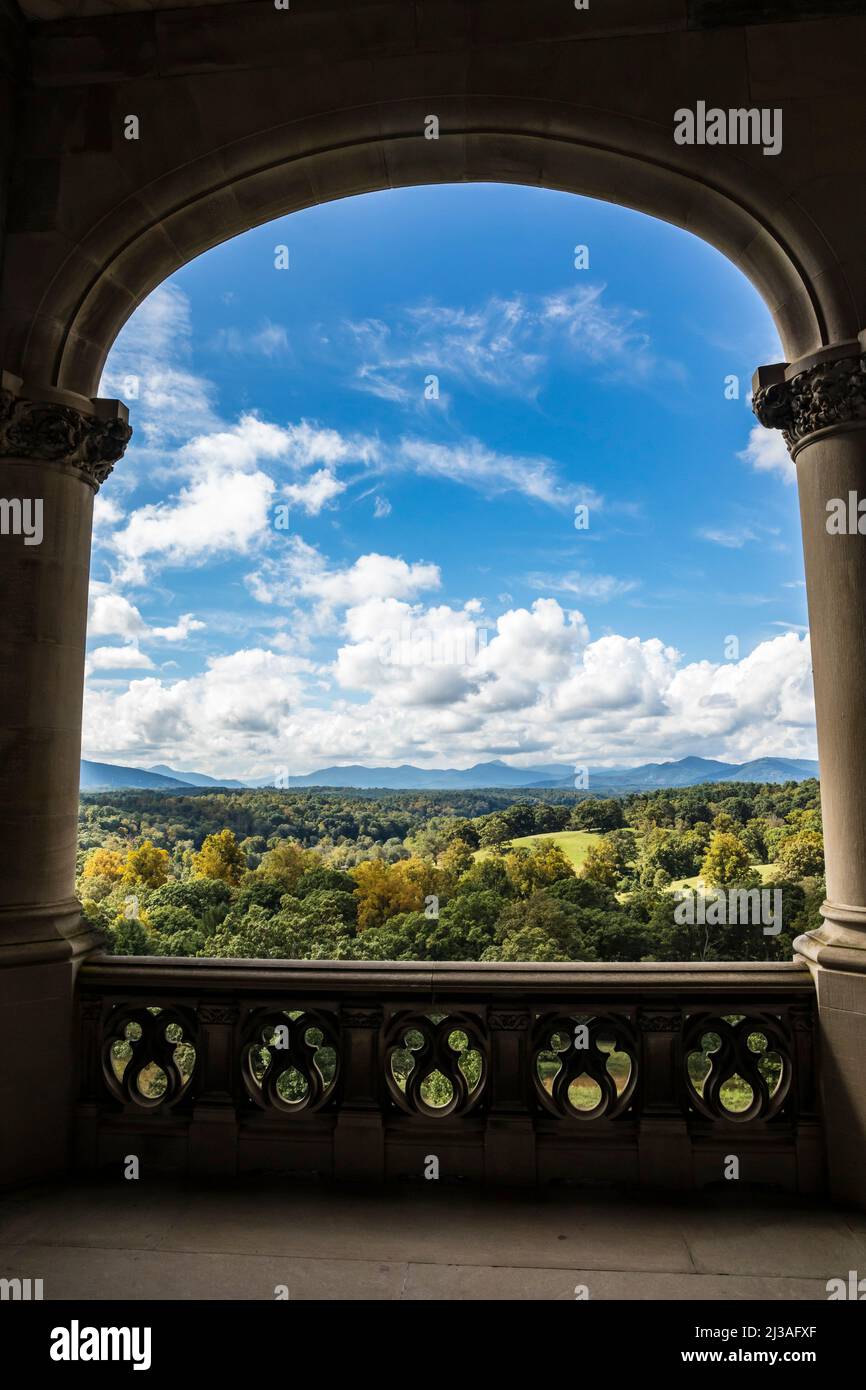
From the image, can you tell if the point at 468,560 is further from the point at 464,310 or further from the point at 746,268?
the point at 746,268

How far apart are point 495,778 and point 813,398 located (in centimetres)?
1173

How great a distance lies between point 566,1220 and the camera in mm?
3229

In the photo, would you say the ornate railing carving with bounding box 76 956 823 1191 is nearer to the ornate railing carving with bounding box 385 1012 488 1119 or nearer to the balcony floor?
the ornate railing carving with bounding box 385 1012 488 1119

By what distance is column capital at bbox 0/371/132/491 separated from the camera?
4.07 m

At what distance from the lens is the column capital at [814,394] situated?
3.78m

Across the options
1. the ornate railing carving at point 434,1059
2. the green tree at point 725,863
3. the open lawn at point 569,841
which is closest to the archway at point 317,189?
the ornate railing carving at point 434,1059

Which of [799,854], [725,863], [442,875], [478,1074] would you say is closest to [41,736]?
[478,1074]

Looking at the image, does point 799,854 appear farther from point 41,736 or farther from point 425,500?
point 425,500

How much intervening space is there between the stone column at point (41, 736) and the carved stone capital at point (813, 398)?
3.46m

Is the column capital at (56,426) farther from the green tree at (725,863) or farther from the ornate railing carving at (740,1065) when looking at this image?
the green tree at (725,863)

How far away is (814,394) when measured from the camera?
3.85 meters

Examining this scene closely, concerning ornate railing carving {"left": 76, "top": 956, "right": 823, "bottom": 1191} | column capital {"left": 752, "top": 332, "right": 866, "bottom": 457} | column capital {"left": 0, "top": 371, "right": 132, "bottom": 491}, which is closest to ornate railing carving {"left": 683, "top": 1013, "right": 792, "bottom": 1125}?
ornate railing carving {"left": 76, "top": 956, "right": 823, "bottom": 1191}

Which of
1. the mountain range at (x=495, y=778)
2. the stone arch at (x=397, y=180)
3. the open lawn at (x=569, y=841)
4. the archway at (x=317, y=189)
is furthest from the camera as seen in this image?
the open lawn at (x=569, y=841)
